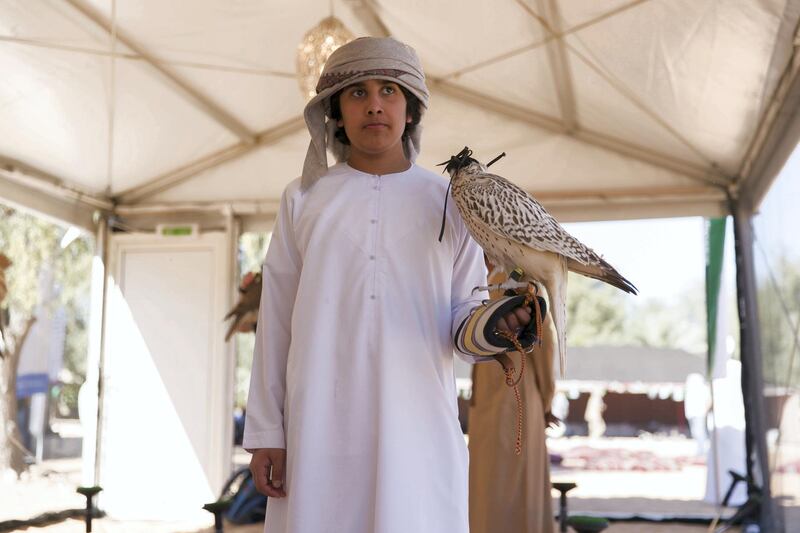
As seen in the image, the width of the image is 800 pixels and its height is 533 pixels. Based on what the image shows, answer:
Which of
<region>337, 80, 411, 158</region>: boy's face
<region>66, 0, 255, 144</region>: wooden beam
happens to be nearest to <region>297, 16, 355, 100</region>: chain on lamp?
<region>66, 0, 255, 144</region>: wooden beam

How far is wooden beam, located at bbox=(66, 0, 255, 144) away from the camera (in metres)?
4.16

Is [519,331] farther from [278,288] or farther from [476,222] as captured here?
[278,288]

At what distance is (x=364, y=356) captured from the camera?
5.20 ft

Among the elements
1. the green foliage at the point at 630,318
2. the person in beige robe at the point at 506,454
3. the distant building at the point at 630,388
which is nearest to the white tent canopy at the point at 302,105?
the person in beige robe at the point at 506,454

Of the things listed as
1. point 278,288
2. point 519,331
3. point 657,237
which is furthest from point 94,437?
point 657,237

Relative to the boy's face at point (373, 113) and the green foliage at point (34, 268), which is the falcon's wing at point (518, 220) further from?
the green foliage at point (34, 268)

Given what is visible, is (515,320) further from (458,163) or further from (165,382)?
(165,382)

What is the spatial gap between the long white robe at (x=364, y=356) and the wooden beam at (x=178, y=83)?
2869 millimetres

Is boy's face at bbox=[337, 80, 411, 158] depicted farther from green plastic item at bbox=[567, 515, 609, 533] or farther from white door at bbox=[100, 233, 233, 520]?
white door at bbox=[100, 233, 233, 520]

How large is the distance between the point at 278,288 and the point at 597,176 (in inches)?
163

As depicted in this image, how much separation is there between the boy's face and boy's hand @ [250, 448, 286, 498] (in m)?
0.61

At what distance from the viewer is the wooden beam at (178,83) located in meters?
4.16

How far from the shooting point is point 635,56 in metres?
4.09

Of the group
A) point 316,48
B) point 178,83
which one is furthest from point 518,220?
point 178,83
